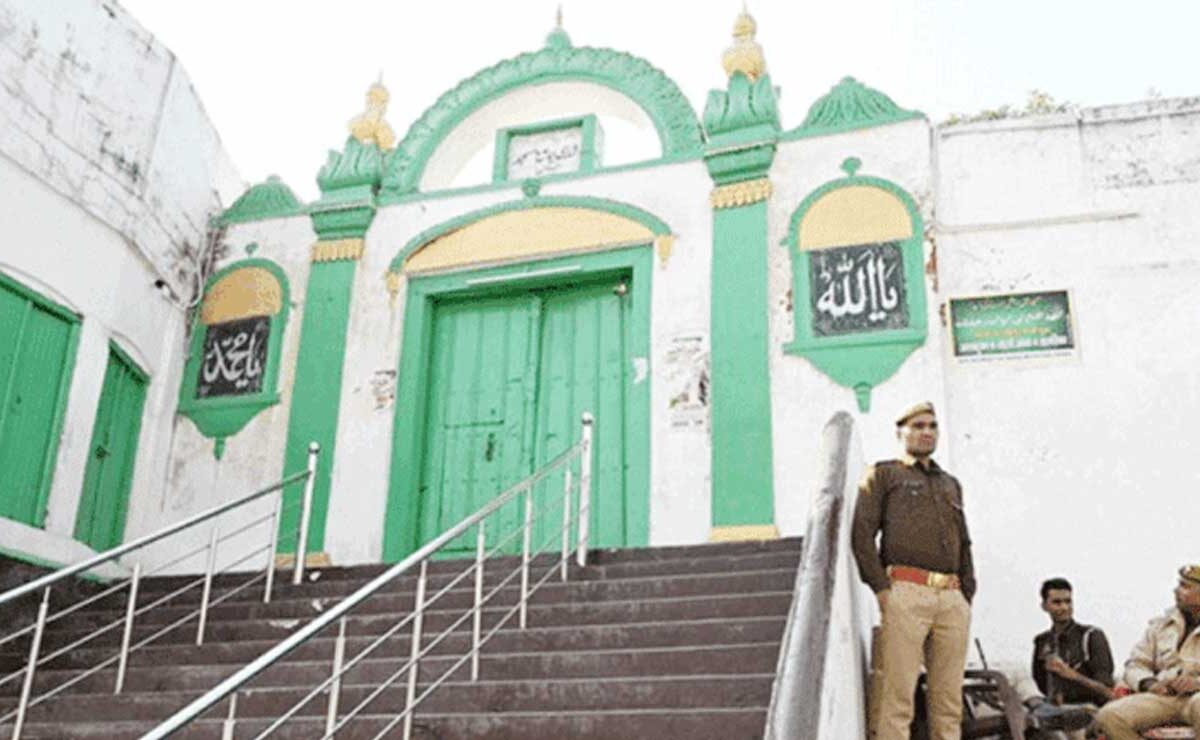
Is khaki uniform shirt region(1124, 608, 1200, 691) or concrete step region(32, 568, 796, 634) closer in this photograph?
khaki uniform shirt region(1124, 608, 1200, 691)

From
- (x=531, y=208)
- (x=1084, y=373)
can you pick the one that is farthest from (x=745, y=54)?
(x=1084, y=373)

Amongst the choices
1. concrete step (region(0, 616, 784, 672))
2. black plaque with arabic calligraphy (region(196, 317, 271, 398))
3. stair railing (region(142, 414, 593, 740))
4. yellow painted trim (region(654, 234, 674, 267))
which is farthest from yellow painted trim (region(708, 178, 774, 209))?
concrete step (region(0, 616, 784, 672))

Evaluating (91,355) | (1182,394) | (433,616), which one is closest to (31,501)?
(91,355)

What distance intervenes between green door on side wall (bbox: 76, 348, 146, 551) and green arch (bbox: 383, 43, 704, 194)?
2576 mm

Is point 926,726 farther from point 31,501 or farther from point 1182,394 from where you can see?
point 31,501

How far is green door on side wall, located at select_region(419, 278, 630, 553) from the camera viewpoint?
8523 mm

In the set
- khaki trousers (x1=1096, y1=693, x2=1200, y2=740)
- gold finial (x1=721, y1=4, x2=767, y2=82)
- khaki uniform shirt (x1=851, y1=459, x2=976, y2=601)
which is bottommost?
khaki trousers (x1=1096, y1=693, x2=1200, y2=740)

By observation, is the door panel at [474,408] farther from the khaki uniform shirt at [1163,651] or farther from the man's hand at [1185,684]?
the man's hand at [1185,684]

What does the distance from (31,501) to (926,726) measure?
6085 millimetres

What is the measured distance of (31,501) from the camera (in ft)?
26.5

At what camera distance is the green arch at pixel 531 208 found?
8891 mm

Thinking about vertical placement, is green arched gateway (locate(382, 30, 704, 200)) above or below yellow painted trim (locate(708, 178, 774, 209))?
above

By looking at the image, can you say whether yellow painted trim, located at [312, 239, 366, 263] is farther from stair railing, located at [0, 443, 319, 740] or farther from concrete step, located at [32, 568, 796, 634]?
concrete step, located at [32, 568, 796, 634]

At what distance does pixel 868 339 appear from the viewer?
804 cm
